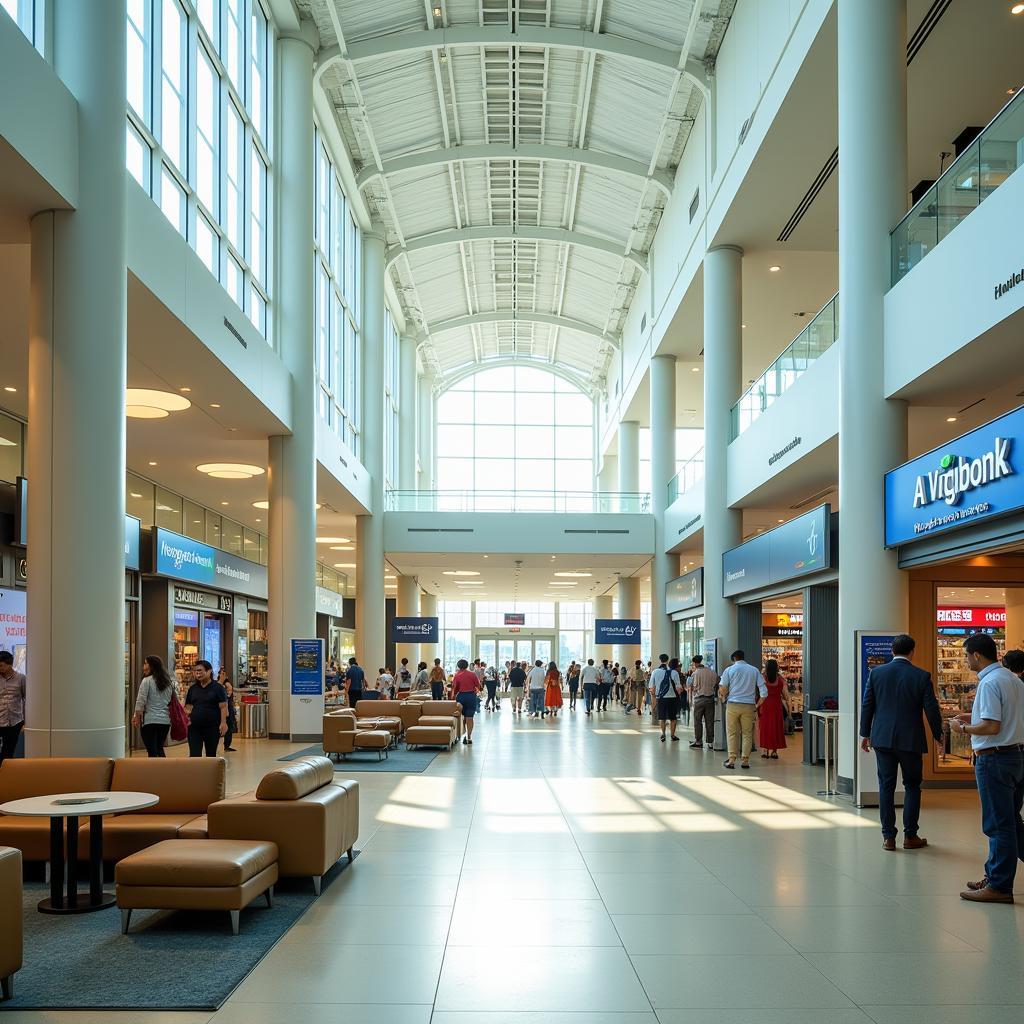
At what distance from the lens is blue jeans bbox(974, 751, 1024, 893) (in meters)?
6.71

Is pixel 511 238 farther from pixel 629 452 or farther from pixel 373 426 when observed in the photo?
pixel 629 452

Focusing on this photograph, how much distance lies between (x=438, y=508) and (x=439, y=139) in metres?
9.40

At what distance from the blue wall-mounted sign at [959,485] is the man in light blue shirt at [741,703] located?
4.28m

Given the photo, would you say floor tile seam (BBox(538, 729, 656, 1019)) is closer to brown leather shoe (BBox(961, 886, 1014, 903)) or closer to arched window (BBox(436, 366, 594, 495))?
brown leather shoe (BBox(961, 886, 1014, 903))

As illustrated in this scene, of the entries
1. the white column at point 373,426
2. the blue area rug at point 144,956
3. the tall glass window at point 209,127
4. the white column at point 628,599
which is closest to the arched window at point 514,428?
the white column at point 628,599

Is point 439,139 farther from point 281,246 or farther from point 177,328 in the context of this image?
point 177,328

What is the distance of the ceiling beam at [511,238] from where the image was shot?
29.8 metres

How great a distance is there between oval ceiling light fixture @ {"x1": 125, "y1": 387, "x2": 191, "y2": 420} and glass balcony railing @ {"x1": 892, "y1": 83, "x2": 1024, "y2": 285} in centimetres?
972

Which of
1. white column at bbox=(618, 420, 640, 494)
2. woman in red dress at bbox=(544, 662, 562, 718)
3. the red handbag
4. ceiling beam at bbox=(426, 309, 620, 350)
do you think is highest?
ceiling beam at bbox=(426, 309, 620, 350)

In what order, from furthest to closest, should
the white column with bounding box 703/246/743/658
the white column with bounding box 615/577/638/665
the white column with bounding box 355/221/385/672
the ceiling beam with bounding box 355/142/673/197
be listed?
the white column with bounding box 615/577/638/665 → the white column with bounding box 355/221/385/672 → the ceiling beam with bounding box 355/142/673/197 → the white column with bounding box 703/246/743/658

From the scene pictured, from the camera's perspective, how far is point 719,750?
58.5ft

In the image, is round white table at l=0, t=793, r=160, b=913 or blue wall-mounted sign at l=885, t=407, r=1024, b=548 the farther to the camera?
blue wall-mounted sign at l=885, t=407, r=1024, b=548

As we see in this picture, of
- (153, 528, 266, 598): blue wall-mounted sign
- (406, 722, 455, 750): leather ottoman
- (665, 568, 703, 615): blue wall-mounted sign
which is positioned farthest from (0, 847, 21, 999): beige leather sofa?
(665, 568, 703, 615): blue wall-mounted sign

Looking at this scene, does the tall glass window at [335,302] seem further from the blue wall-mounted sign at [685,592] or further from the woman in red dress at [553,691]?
the blue wall-mounted sign at [685,592]
